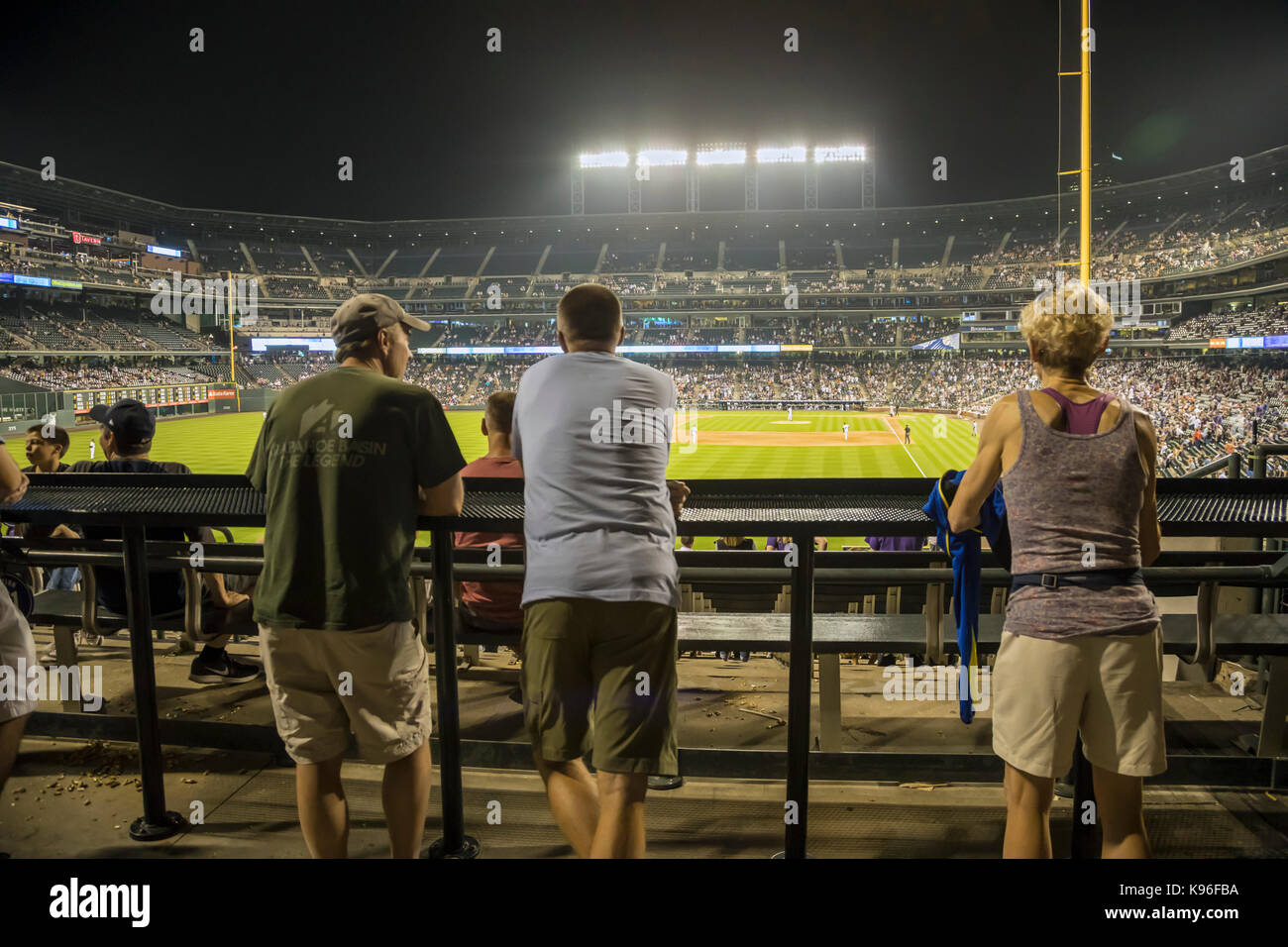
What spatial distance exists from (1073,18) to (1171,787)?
15.8 metres

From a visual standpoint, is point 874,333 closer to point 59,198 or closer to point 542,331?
point 542,331

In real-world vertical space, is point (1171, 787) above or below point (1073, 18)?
below

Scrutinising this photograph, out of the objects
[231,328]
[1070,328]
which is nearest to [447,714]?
[1070,328]

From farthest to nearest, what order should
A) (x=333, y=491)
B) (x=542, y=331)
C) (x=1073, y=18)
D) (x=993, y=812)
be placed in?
(x=542, y=331), (x=1073, y=18), (x=993, y=812), (x=333, y=491)

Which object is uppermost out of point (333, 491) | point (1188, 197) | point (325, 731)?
point (1188, 197)

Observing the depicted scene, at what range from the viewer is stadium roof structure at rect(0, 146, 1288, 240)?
53.3 metres

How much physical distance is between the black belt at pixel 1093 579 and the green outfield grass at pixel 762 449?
12.9m

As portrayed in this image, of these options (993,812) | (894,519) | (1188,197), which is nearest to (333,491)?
(894,519)

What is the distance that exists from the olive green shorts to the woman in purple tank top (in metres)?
0.97

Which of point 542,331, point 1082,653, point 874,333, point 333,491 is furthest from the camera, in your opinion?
point 542,331

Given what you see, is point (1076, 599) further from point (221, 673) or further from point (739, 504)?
point (221, 673)

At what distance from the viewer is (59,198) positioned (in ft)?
193

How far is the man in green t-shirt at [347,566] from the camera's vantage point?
7.56ft

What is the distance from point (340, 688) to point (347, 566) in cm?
40
